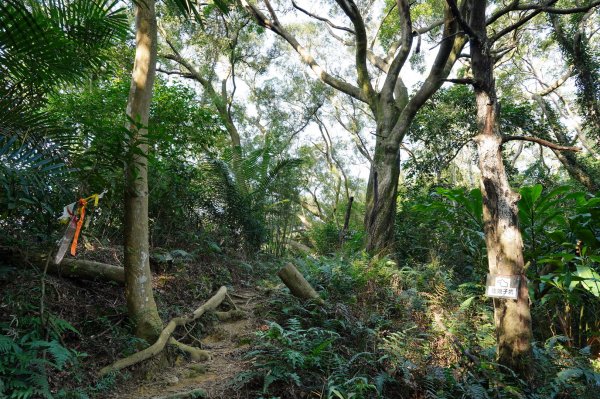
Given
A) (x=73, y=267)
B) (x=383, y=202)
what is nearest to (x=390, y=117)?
(x=383, y=202)

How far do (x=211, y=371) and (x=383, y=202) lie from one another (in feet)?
16.8

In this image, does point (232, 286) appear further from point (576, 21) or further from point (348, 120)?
point (348, 120)

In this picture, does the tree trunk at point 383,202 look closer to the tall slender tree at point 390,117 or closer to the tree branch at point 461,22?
the tall slender tree at point 390,117

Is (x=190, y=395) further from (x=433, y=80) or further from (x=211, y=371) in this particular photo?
(x=433, y=80)

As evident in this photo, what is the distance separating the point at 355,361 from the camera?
148 inches

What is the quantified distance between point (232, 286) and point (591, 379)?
5.07 meters

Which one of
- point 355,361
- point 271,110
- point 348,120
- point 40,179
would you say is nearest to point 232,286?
point 355,361

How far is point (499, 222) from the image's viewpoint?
11.9ft

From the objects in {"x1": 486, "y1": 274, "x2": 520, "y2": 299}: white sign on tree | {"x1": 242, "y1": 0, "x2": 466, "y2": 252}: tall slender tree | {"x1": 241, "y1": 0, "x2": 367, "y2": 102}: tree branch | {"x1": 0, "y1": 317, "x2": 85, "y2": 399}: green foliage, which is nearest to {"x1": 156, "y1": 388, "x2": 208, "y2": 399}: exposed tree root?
{"x1": 0, "y1": 317, "x2": 85, "y2": 399}: green foliage

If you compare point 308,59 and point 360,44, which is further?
point 308,59

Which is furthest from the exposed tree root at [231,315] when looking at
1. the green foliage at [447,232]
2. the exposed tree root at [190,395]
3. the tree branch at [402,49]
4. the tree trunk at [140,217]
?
the tree branch at [402,49]

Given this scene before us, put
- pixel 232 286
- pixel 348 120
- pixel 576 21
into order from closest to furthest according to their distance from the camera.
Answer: pixel 232 286 < pixel 576 21 < pixel 348 120

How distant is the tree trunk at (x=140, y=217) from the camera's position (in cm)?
400

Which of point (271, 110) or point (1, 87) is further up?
point (271, 110)
